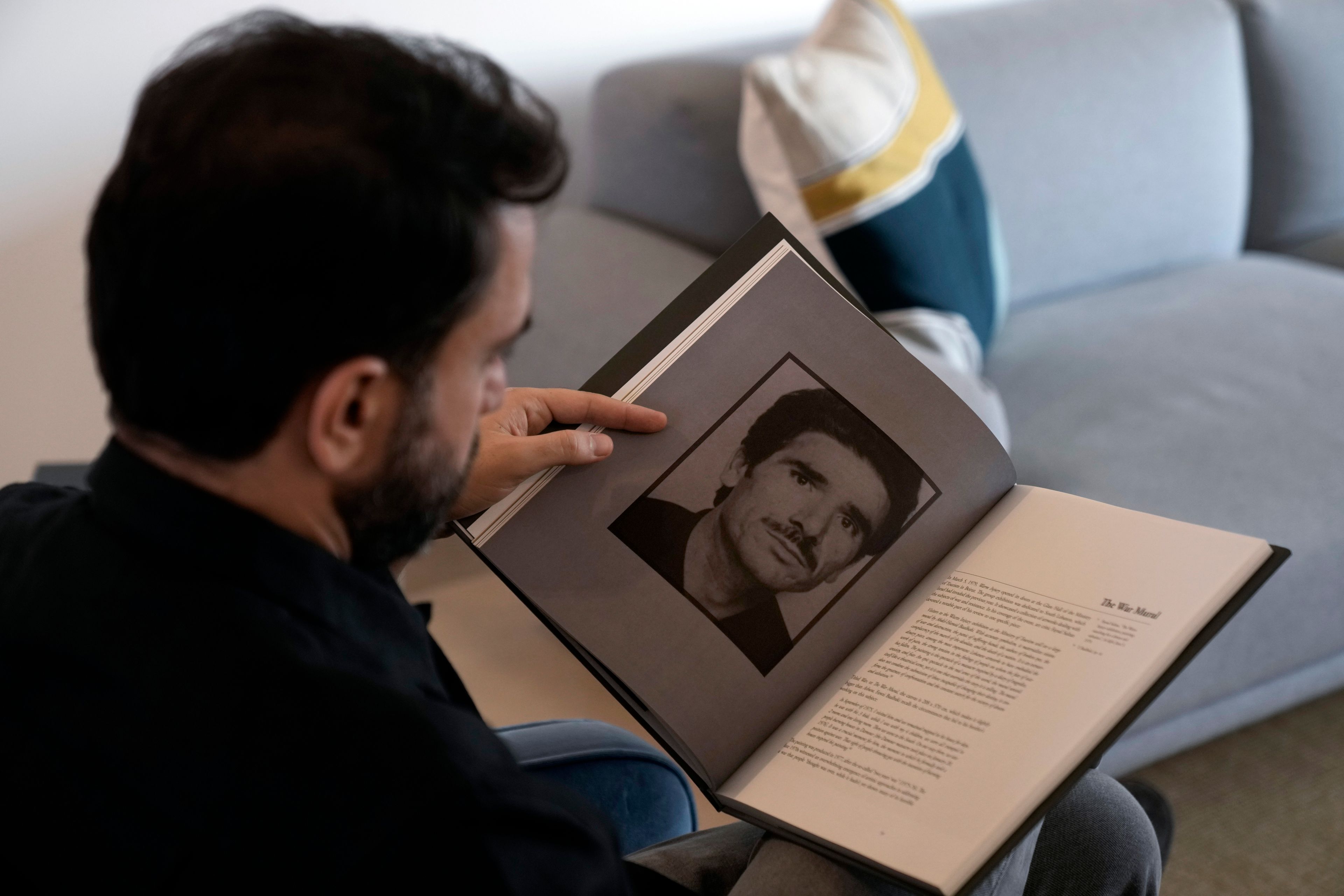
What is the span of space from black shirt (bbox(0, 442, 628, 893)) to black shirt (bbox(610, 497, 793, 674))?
0.23m

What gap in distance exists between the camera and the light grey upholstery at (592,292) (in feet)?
4.54

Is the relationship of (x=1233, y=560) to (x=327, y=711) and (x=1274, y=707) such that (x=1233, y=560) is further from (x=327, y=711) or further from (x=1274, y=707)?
(x=1274, y=707)

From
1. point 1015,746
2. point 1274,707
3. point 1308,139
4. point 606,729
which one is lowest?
point 1274,707

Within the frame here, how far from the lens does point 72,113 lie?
1.55m

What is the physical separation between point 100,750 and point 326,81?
314 millimetres

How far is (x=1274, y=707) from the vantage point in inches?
55.6

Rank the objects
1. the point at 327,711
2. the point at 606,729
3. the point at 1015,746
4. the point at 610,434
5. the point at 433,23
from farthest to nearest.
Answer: the point at 433,23, the point at 606,729, the point at 610,434, the point at 1015,746, the point at 327,711

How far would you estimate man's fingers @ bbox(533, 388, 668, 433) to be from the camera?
0.76 meters

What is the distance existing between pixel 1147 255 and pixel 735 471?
1439 millimetres

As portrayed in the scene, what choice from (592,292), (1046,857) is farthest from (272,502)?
(592,292)

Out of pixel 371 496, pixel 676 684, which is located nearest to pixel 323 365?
pixel 371 496

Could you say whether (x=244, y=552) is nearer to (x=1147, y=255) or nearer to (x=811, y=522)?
(x=811, y=522)

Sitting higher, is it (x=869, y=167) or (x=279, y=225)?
(x=279, y=225)

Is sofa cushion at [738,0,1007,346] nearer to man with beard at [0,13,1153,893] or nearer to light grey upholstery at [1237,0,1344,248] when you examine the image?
light grey upholstery at [1237,0,1344,248]
